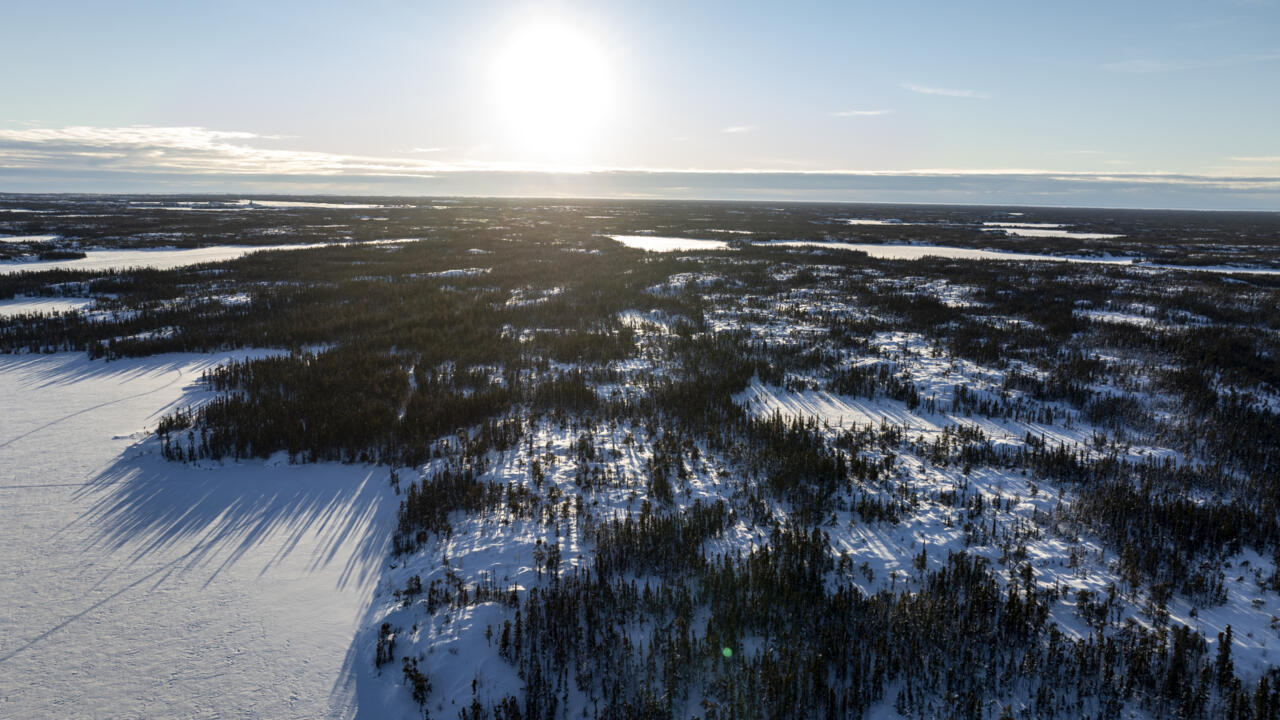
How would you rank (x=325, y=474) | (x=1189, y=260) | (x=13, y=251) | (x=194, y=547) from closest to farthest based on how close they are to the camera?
(x=194, y=547) → (x=325, y=474) → (x=13, y=251) → (x=1189, y=260)

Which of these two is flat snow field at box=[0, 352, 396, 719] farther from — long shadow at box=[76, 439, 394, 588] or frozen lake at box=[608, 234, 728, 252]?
frozen lake at box=[608, 234, 728, 252]

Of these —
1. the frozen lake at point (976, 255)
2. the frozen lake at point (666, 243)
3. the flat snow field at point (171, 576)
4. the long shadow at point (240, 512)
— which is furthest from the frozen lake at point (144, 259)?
the frozen lake at point (976, 255)

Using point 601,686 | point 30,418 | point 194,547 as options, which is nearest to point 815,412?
point 601,686

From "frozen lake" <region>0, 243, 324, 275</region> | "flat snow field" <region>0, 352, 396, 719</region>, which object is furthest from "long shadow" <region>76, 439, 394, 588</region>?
"frozen lake" <region>0, 243, 324, 275</region>

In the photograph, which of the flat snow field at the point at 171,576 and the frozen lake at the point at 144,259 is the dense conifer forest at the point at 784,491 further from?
the frozen lake at the point at 144,259

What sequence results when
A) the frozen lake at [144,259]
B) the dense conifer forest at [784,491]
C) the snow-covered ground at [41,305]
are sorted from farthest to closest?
1. the frozen lake at [144,259]
2. the snow-covered ground at [41,305]
3. the dense conifer forest at [784,491]

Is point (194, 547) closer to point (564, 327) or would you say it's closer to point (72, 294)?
point (564, 327)
